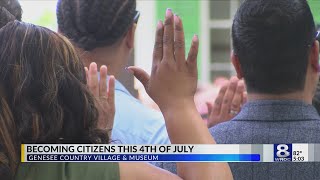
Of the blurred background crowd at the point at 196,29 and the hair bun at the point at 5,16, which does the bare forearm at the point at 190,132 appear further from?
the hair bun at the point at 5,16

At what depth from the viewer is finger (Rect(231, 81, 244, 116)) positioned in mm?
1316

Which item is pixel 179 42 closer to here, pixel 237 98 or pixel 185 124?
pixel 185 124

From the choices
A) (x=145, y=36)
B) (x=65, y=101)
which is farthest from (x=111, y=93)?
(x=145, y=36)

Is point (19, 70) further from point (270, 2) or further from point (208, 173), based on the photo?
point (270, 2)

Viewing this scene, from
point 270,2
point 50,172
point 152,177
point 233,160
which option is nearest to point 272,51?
point 270,2

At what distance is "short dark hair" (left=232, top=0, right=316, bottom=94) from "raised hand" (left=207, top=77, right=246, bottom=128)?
0.20 metres

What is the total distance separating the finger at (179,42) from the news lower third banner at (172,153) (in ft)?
0.46

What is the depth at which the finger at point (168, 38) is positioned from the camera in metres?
0.92

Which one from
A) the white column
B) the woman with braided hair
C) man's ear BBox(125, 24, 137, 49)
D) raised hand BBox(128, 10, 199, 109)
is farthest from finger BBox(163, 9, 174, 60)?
→ the white column

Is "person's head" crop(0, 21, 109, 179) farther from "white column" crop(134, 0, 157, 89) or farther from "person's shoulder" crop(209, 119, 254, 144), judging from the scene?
"white column" crop(134, 0, 157, 89)

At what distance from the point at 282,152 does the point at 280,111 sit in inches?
2.8

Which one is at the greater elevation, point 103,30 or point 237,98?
point 103,30

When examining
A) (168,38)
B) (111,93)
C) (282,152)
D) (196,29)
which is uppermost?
(168,38)

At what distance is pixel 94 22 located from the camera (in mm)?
1378
